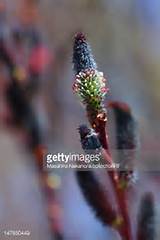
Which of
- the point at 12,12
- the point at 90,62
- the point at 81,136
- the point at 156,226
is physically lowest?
the point at 156,226

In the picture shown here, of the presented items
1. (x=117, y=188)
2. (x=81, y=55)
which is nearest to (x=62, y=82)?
(x=81, y=55)

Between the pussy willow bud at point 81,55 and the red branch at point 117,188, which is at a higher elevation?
the pussy willow bud at point 81,55

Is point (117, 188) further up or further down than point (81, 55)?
further down

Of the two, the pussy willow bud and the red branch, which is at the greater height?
the pussy willow bud

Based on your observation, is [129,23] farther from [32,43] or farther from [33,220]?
[33,220]

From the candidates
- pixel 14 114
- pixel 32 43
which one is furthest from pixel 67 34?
pixel 14 114

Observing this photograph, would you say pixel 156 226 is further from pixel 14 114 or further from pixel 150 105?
pixel 14 114

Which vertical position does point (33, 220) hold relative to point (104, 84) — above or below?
below

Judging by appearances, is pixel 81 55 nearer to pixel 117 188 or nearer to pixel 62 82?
pixel 62 82
